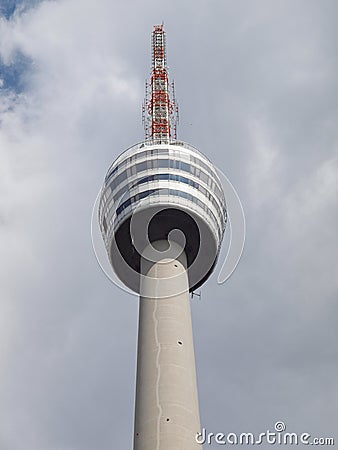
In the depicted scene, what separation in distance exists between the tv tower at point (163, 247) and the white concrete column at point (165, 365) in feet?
0.28

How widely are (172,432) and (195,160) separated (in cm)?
2890

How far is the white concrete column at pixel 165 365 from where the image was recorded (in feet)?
155

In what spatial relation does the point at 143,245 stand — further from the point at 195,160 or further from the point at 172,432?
the point at 172,432

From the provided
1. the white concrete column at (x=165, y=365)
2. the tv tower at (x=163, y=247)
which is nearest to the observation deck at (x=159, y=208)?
the tv tower at (x=163, y=247)

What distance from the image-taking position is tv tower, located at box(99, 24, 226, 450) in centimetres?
5003

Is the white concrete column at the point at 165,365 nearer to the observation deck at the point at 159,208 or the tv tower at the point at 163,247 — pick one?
the tv tower at the point at 163,247

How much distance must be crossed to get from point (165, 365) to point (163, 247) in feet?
43.3

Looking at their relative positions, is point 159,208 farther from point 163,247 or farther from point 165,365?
point 165,365

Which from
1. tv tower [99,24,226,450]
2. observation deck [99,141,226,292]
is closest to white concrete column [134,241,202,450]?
tv tower [99,24,226,450]

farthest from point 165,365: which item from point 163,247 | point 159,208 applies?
point 159,208

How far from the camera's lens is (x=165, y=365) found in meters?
51.0

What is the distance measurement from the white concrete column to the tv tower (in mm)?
84

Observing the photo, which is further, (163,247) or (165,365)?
(163,247)

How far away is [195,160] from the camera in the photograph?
216 ft
